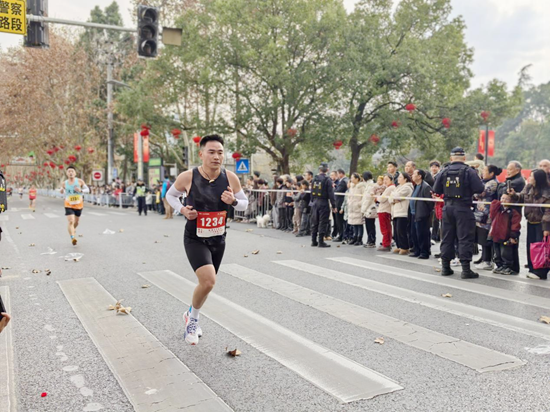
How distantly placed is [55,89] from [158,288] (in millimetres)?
40771

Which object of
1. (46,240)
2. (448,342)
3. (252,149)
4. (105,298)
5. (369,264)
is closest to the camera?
(448,342)

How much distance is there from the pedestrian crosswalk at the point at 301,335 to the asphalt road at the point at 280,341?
2cm

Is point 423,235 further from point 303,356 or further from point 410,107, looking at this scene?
point 410,107

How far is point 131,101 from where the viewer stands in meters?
26.4

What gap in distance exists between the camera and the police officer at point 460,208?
7.84 meters

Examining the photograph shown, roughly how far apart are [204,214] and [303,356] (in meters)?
1.63

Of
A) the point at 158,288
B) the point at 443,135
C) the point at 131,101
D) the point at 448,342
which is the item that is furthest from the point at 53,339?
the point at 443,135

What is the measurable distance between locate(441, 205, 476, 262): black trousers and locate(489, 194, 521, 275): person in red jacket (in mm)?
599

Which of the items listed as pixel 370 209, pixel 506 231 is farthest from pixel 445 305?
pixel 370 209

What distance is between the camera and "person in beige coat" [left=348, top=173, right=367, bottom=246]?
40.0 ft

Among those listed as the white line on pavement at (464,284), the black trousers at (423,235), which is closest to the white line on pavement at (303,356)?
the white line on pavement at (464,284)

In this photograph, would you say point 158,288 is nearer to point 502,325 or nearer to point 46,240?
point 502,325

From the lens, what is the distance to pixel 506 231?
8.22m

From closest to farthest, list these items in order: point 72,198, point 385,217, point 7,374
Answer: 1. point 7,374
2. point 385,217
3. point 72,198
